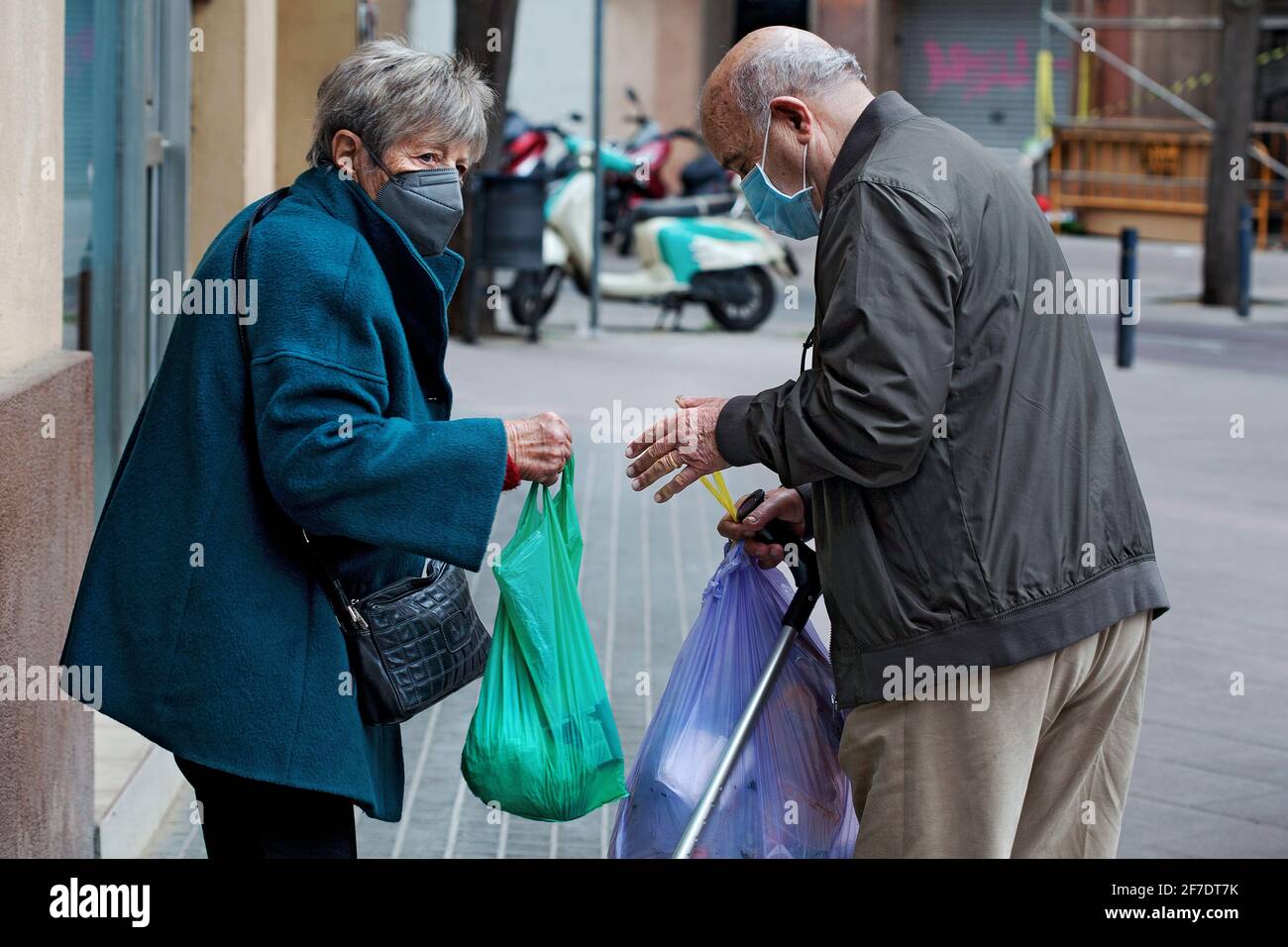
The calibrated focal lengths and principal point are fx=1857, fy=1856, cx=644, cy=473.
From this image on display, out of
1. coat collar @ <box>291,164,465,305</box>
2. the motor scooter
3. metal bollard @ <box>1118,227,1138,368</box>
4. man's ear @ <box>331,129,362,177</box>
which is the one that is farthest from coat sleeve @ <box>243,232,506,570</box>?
the motor scooter

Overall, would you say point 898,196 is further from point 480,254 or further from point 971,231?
point 480,254

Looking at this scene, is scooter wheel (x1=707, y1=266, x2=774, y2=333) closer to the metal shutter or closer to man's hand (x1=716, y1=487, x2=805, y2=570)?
man's hand (x1=716, y1=487, x2=805, y2=570)

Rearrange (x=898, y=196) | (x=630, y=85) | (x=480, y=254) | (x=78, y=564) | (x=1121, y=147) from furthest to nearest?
(x=630, y=85)
(x=1121, y=147)
(x=480, y=254)
(x=78, y=564)
(x=898, y=196)

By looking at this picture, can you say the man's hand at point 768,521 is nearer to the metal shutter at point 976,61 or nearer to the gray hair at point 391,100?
the gray hair at point 391,100

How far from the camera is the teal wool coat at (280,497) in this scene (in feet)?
8.46

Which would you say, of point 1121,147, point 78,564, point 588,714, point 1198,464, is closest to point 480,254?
point 1198,464

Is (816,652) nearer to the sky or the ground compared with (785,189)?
nearer to the ground

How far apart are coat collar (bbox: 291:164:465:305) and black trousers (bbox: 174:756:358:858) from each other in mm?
782

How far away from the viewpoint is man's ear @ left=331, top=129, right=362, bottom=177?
9.01 feet

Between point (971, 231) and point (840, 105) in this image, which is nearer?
point (971, 231)

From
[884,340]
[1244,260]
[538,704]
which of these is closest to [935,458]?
[884,340]

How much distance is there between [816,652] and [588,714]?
17.0 inches

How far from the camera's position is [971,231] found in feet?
8.49

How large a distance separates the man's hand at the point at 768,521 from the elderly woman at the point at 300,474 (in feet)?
1.56
